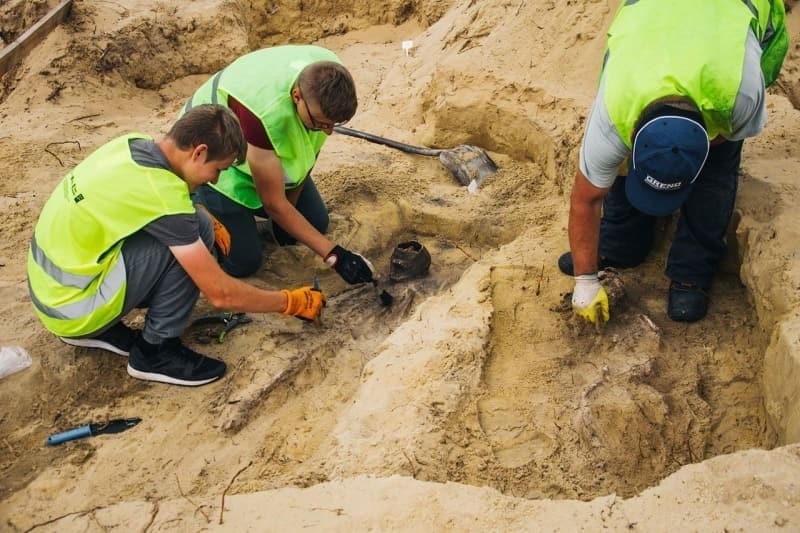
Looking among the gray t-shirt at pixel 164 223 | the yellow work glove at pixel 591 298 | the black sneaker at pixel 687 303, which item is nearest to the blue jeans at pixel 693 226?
the black sneaker at pixel 687 303

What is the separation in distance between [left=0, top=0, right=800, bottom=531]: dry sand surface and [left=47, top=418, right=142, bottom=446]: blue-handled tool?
5 cm

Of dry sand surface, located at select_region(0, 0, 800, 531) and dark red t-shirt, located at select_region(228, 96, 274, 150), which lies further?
dark red t-shirt, located at select_region(228, 96, 274, 150)

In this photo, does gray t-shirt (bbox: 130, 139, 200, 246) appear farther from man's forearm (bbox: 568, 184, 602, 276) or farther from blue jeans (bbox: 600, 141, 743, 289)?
blue jeans (bbox: 600, 141, 743, 289)

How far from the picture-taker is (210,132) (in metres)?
2.41

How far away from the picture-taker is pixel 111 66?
527 centimetres

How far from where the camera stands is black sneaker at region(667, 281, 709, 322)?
110 inches

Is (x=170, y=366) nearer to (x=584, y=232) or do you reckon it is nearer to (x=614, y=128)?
(x=584, y=232)

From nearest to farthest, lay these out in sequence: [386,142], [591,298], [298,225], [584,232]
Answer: [584,232] < [591,298] < [298,225] < [386,142]

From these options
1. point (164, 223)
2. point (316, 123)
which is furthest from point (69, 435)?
point (316, 123)

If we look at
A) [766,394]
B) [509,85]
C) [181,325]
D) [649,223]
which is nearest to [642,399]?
[766,394]

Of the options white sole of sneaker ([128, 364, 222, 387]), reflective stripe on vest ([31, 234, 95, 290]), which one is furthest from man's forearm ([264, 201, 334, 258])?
reflective stripe on vest ([31, 234, 95, 290])

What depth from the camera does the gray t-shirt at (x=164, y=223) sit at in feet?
8.02

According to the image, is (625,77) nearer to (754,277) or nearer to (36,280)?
(754,277)

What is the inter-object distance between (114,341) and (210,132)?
3.34 ft
